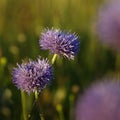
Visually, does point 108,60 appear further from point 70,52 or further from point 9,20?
point 70,52

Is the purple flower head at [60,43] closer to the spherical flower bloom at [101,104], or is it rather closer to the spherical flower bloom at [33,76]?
the spherical flower bloom at [33,76]

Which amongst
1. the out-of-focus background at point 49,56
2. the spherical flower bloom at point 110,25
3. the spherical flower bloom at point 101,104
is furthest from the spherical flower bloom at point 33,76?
the spherical flower bloom at point 101,104

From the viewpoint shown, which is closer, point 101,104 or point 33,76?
point 101,104

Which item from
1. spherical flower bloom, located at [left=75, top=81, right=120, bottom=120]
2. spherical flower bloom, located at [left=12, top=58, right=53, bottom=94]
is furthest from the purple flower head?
spherical flower bloom, located at [left=75, top=81, right=120, bottom=120]

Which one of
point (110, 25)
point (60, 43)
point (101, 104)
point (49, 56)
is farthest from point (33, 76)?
point (49, 56)

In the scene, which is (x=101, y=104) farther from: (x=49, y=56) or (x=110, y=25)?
(x=49, y=56)

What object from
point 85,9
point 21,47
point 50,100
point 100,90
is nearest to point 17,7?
point 85,9

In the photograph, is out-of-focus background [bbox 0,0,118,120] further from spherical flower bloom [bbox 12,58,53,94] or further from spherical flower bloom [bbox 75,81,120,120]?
spherical flower bloom [bbox 75,81,120,120]
